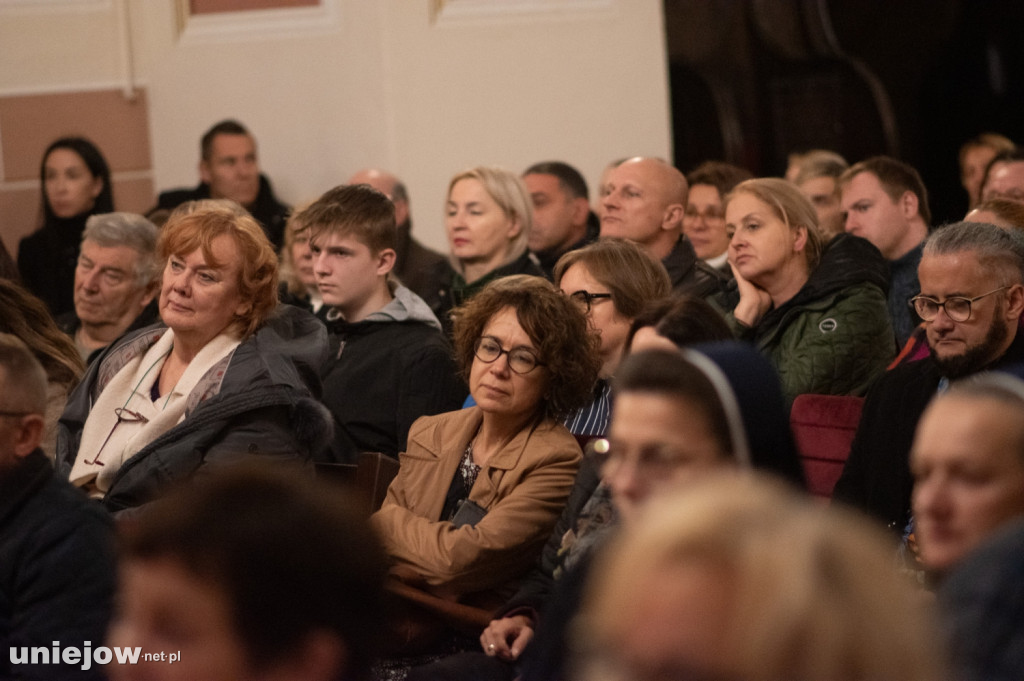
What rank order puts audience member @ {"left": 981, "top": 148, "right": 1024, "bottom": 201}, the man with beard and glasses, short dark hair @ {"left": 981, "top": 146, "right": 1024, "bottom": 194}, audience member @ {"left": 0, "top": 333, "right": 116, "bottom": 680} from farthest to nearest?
1. short dark hair @ {"left": 981, "top": 146, "right": 1024, "bottom": 194}
2. audience member @ {"left": 981, "top": 148, "right": 1024, "bottom": 201}
3. the man with beard and glasses
4. audience member @ {"left": 0, "top": 333, "right": 116, "bottom": 680}

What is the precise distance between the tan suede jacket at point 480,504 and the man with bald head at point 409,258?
2.15m

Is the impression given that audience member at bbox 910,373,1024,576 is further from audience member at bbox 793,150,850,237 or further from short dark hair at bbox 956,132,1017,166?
short dark hair at bbox 956,132,1017,166

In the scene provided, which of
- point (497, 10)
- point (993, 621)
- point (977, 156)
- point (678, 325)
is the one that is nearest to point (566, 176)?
point (497, 10)

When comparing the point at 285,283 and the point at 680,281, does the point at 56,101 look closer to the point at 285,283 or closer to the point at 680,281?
the point at 285,283

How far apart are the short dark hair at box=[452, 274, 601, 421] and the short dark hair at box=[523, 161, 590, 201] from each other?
2.98 metres

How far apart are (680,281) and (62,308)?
315cm

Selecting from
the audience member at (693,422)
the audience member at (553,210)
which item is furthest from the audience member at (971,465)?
the audience member at (553,210)

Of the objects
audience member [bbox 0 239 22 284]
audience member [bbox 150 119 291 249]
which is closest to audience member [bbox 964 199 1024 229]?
audience member [bbox 0 239 22 284]

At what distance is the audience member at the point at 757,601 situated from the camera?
1.07 m

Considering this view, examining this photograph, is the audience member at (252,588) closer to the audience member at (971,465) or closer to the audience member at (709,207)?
the audience member at (971,465)

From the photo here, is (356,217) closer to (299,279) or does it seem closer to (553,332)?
(553,332)

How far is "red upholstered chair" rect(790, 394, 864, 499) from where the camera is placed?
3.53 m

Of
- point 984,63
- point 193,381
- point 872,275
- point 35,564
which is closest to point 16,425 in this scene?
point 35,564

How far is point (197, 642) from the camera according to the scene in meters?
1.45
